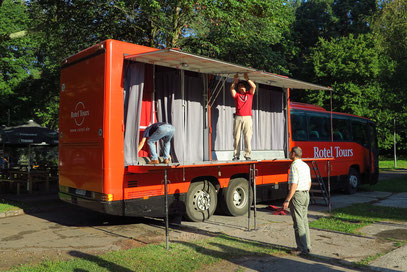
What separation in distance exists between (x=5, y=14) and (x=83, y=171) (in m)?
22.8

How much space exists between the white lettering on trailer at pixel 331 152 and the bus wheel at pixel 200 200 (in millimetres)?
5063

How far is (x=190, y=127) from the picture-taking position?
8297 mm

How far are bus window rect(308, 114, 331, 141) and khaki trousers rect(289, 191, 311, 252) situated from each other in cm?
635

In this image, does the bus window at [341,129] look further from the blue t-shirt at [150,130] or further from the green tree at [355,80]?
the green tree at [355,80]

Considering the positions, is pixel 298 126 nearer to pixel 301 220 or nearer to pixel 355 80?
pixel 301 220

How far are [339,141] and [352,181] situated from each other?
6.04 ft

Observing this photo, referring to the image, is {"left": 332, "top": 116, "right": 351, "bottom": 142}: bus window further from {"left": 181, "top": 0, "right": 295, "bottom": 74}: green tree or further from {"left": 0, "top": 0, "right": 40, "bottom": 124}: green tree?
{"left": 0, "top": 0, "right": 40, "bottom": 124}: green tree

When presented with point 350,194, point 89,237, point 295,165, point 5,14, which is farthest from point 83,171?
point 5,14

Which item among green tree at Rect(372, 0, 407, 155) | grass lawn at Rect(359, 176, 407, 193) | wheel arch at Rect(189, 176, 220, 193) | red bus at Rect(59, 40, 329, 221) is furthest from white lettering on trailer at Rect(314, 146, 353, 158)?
green tree at Rect(372, 0, 407, 155)

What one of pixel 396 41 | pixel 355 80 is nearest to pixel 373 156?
pixel 396 41

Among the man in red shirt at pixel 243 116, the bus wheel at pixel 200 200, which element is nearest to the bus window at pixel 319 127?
the man in red shirt at pixel 243 116

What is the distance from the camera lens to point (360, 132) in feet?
47.9

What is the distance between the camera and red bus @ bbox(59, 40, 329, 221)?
22.4 ft

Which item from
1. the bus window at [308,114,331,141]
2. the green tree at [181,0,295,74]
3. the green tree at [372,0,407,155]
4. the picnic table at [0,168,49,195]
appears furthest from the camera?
the green tree at [372,0,407,155]
